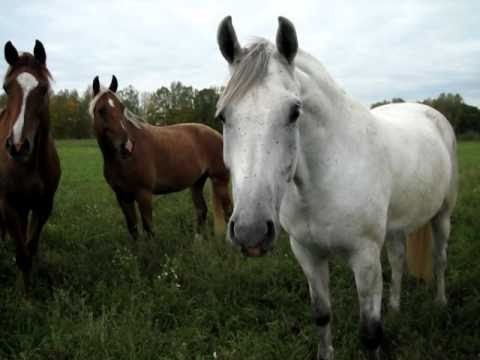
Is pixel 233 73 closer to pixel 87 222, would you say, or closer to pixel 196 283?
pixel 196 283

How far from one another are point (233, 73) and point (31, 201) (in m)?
3.09

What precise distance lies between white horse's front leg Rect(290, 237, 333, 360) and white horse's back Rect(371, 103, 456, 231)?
0.60 meters

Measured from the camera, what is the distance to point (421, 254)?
3.76m

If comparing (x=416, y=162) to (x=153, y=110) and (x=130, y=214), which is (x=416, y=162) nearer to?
(x=130, y=214)

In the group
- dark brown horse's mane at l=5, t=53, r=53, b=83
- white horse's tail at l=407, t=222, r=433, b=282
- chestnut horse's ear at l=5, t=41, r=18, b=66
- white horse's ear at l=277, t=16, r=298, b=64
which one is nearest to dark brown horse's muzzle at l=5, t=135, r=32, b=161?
dark brown horse's mane at l=5, t=53, r=53, b=83

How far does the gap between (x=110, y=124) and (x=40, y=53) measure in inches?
44.4

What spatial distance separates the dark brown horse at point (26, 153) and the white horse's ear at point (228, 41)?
2.28 meters

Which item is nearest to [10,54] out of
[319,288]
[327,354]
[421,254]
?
[319,288]

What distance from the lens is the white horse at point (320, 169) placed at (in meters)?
1.61

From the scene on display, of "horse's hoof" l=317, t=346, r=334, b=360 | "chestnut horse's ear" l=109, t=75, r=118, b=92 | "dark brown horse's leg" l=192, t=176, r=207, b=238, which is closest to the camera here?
"horse's hoof" l=317, t=346, r=334, b=360

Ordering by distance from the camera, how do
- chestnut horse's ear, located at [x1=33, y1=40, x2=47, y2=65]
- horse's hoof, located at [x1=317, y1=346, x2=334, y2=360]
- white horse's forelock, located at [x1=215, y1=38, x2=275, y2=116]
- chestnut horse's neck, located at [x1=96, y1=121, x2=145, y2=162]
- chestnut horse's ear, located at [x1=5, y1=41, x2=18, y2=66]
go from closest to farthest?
white horse's forelock, located at [x1=215, y1=38, x2=275, y2=116], horse's hoof, located at [x1=317, y1=346, x2=334, y2=360], chestnut horse's ear, located at [x1=5, y1=41, x2=18, y2=66], chestnut horse's ear, located at [x1=33, y1=40, x2=47, y2=65], chestnut horse's neck, located at [x1=96, y1=121, x2=145, y2=162]

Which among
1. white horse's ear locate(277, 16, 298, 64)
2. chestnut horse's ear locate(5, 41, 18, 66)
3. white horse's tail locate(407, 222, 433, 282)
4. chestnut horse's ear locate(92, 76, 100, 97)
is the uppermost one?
chestnut horse's ear locate(5, 41, 18, 66)

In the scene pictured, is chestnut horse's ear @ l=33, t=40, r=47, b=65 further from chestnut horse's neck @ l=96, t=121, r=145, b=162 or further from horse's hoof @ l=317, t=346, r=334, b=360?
horse's hoof @ l=317, t=346, r=334, b=360

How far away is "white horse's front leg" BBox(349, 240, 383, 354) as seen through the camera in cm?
235
